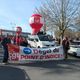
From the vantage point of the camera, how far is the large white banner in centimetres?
1655

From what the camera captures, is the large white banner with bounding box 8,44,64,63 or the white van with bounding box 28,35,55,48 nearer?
the large white banner with bounding box 8,44,64,63

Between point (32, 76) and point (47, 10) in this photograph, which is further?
point (47, 10)

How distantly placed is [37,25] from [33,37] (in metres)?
3.77

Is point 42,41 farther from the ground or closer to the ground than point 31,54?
farther from the ground

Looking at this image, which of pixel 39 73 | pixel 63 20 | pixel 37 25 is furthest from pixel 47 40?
pixel 39 73

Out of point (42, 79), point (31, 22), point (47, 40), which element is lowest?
point (42, 79)

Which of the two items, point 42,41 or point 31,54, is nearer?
point 31,54

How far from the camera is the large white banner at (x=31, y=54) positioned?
16547 millimetres

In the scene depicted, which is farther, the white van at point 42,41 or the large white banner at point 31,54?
the white van at point 42,41

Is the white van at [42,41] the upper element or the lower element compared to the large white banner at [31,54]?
upper

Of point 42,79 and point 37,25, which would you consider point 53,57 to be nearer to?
point 42,79

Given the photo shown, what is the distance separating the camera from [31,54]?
1708cm

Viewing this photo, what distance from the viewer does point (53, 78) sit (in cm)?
1120

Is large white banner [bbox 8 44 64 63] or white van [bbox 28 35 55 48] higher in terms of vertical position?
white van [bbox 28 35 55 48]
